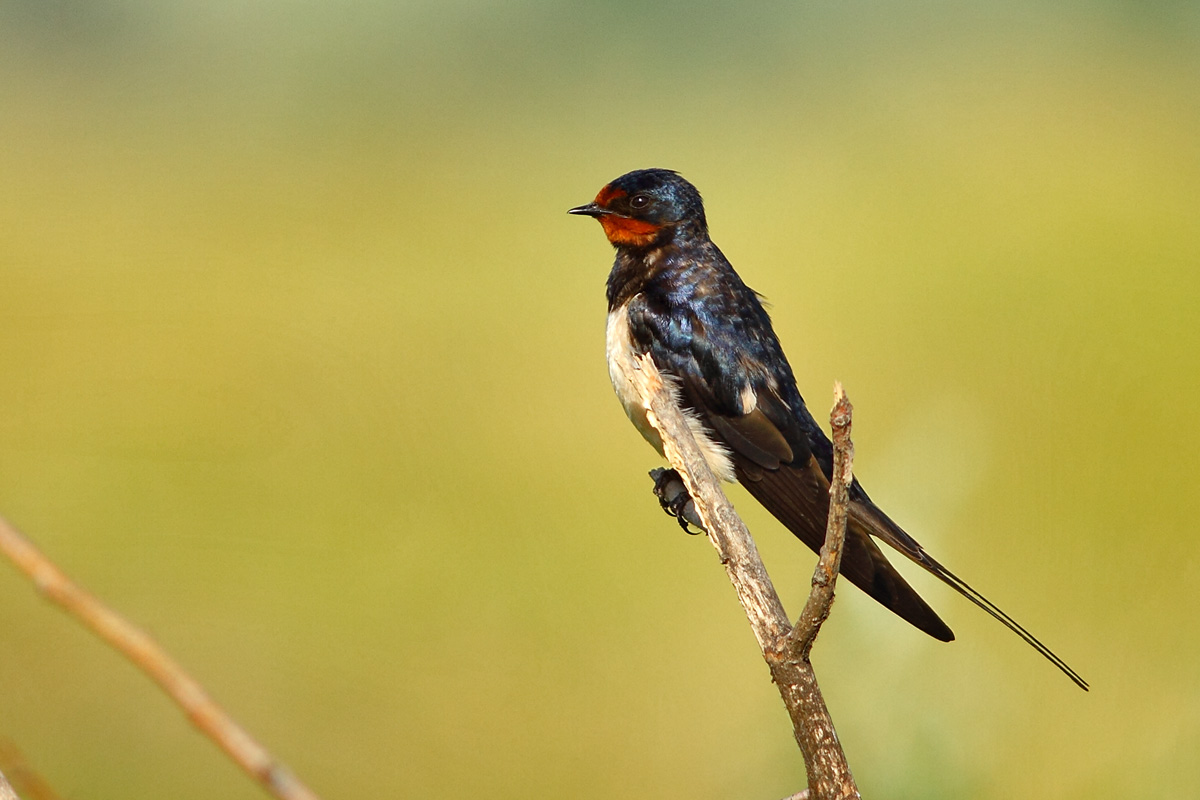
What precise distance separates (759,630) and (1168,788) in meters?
0.66

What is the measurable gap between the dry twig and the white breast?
589mm

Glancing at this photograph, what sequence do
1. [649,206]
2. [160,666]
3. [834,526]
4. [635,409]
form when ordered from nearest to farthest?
1. [160,666]
2. [834,526]
3. [635,409]
4. [649,206]

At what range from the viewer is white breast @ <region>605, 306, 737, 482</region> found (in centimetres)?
177

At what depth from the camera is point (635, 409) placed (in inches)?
69.6

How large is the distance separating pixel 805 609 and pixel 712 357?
973 mm

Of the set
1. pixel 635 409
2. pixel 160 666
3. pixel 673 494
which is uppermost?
pixel 160 666

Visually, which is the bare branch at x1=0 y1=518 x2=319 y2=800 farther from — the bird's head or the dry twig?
the bird's head

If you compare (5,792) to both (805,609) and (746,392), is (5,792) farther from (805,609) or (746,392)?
(746,392)

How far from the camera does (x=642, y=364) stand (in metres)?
1.35

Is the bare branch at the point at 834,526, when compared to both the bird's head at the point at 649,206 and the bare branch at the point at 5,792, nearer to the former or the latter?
the bare branch at the point at 5,792

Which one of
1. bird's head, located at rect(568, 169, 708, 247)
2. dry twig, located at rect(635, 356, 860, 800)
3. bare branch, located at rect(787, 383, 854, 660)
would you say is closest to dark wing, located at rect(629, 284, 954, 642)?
bird's head, located at rect(568, 169, 708, 247)

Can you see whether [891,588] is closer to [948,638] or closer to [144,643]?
[948,638]

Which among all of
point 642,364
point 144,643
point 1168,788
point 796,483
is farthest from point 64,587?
point 796,483

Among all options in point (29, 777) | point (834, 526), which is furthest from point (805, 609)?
point (29, 777)
